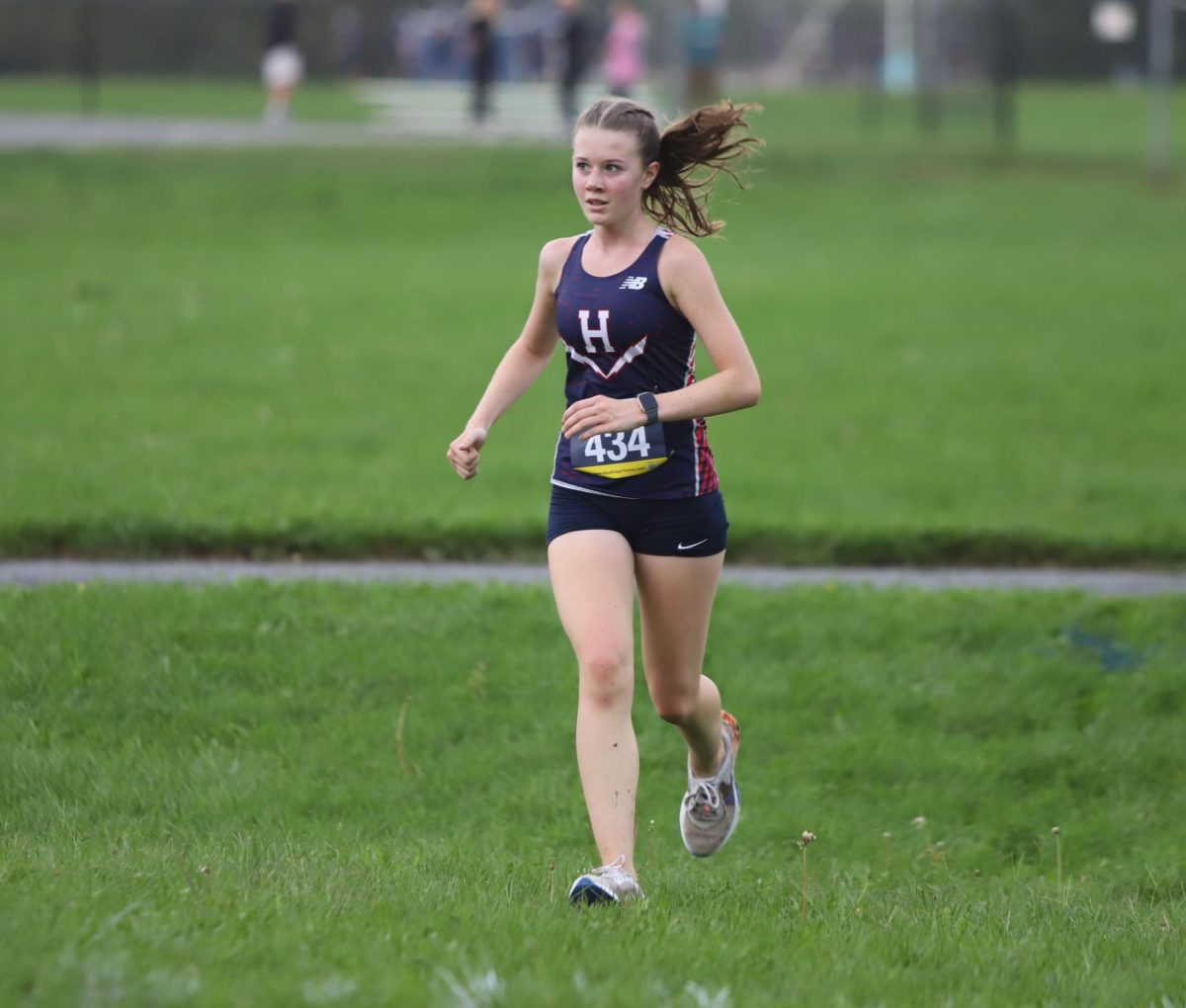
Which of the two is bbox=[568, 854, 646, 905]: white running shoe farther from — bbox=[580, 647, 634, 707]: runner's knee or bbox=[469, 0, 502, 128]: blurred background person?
bbox=[469, 0, 502, 128]: blurred background person

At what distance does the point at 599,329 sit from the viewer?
205 inches

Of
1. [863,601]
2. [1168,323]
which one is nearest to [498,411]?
[863,601]

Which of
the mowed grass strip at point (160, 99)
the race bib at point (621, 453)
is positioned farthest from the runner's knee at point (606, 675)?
the mowed grass strip at point (160, 99)

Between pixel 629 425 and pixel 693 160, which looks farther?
pixel 693 160

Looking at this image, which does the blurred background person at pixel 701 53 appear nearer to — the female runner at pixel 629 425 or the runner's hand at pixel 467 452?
the female runner at pixel 629 425

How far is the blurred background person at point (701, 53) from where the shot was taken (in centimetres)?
3522

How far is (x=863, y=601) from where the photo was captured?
337 inches

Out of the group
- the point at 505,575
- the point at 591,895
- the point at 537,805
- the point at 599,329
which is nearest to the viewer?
the point at 591,895

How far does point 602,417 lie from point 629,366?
27 centimetres

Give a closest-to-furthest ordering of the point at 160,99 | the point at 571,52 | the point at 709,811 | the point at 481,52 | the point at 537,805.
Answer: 1. the point at 709,811
2. the point at 537,805
3. the point at 481,52
4. the point at 571,52
5. the point at 160,99

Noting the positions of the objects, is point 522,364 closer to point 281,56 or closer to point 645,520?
point 645,520

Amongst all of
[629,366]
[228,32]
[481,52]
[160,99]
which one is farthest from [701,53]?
[629,366]

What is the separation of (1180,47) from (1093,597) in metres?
45.4

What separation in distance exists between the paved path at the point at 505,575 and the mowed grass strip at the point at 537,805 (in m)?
0.44
